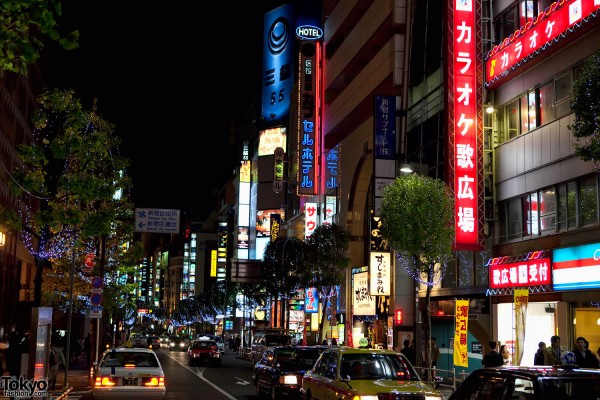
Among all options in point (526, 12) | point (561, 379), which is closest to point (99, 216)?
point (526, 12)

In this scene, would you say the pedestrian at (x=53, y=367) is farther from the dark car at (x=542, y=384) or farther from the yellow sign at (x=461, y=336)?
the dark car at (x=542, y=384)

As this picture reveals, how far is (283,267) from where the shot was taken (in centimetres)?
5156

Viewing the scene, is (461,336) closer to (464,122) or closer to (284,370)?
(284,370)

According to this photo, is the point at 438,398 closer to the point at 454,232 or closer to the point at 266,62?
the point at 454,232

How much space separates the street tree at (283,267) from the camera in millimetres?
49812

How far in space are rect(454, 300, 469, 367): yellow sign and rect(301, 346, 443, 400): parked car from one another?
827 centimetres

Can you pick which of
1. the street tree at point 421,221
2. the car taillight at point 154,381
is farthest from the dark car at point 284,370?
the street tree at point 421,221

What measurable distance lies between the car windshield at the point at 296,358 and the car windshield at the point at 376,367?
6411mm

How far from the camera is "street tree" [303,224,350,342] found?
45.0m

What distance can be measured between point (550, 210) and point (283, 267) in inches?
1088

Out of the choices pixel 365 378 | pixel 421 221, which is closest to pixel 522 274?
pixel 421 221

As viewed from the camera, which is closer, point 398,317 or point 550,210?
point 550,210

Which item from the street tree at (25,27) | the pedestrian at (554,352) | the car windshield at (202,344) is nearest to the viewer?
the street tree at (25,27)

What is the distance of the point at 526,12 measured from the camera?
2769 cm
